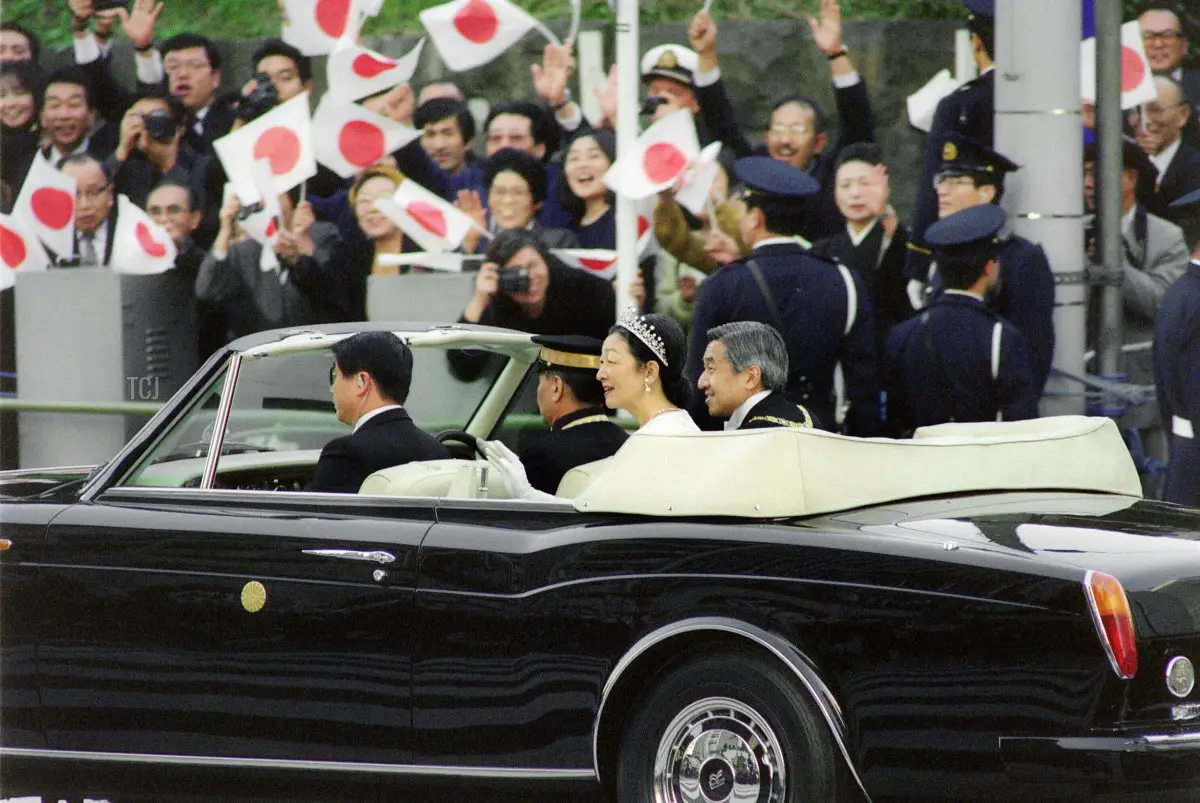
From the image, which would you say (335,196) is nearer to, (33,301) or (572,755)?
(33,301)

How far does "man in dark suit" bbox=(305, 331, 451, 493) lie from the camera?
556 centimetres

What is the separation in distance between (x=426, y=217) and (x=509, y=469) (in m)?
5.52

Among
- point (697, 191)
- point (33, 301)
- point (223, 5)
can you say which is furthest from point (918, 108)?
point (33, 301)

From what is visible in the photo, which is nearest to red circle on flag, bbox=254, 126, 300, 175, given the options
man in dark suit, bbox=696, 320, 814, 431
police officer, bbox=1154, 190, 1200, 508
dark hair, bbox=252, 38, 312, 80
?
dark hair, bbox=252, 38, 312, 80

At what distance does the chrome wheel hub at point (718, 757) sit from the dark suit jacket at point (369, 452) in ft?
4.28

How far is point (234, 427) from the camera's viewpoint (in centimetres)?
597

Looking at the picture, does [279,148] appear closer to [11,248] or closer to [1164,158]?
[11,248]

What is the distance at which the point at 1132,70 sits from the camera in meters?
9.79

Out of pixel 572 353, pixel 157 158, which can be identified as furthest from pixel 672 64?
pixel 572 353

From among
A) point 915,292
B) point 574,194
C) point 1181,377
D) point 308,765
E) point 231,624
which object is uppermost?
point 574,194

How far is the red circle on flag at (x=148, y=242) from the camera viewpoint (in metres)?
11.7

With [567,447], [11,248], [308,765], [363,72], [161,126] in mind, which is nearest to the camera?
[308,765]

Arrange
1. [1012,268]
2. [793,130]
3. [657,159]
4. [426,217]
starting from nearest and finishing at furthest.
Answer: [1012,268], [657,159], [793,130], [426,217]

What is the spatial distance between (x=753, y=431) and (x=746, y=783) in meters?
0.81
